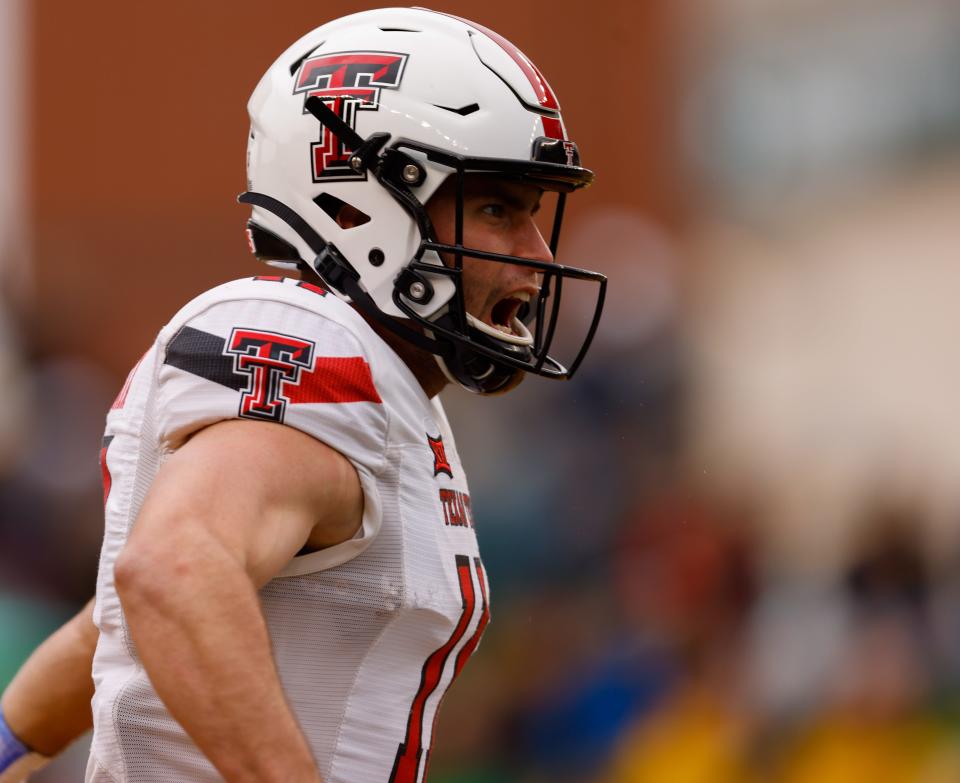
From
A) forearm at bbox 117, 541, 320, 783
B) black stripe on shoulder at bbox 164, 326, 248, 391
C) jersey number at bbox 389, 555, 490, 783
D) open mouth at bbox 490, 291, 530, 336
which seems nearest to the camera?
forearm at bbox 117, 541, 320, 783

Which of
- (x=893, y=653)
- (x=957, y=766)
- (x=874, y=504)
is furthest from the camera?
(x=874, y=504)

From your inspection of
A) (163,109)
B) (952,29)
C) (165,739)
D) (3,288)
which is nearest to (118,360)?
(3,288)

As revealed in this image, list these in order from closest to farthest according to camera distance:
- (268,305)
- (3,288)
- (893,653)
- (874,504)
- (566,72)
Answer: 1. (268,305)
2. (893,653)
3. (874,504)
4. (3,288)
5. (566,72)

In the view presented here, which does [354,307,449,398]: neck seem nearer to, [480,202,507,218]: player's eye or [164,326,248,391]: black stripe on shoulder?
[480,202,507,218]: player's eye

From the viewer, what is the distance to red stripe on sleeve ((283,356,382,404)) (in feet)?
6.46

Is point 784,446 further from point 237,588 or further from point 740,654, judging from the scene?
point 237,588

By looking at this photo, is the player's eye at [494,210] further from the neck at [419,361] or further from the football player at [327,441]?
the neck at [419,361]

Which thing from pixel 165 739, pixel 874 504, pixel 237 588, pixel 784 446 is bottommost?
pixel 784 446

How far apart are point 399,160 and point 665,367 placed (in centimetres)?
616

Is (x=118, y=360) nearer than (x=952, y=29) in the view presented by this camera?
Yes

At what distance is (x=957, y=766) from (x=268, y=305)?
11.9 feet

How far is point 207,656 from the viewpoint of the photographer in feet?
5.66

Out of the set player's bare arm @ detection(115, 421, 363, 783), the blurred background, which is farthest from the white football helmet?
the blurred background

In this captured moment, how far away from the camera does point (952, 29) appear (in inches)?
426
